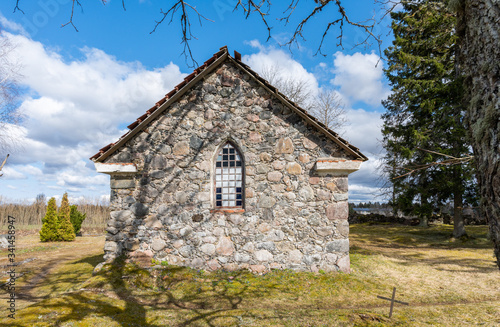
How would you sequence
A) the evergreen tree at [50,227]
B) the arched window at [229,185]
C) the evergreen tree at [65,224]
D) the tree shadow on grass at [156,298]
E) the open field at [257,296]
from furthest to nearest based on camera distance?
the evergreen tree at [65,224], the evergreen tree at [50,227], the arched window at [229,185], the open field at [257,296], the tree shadow on grass at [156,298]

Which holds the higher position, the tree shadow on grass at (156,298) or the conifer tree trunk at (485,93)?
the conifer tree trunk at (485,93)

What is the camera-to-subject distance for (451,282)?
27.4 ft

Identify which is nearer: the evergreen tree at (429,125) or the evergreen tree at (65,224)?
the evergreen tree at (429,125)

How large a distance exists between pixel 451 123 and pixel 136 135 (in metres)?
14.7

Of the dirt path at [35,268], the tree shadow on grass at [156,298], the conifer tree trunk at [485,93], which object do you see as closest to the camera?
the conifer tree trunk at [485,93]

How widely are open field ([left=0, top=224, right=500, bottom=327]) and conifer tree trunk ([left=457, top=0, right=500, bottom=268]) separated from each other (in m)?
4.37

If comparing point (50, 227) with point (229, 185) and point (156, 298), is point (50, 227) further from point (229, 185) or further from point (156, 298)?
point (229, 185)

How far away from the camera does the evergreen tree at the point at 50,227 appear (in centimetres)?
1711

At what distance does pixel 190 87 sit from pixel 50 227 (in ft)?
49.7

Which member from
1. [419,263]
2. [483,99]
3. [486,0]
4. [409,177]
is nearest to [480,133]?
[483,99]

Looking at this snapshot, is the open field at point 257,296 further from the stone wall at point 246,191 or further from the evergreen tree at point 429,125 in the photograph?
the evergreen tree at point 429,125

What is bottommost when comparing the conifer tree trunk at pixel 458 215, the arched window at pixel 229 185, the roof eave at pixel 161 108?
the conifer tree trunk at pixel 458 215

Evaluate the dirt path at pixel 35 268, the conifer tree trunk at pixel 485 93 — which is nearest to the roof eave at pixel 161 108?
the dirt path at pixel 35 268

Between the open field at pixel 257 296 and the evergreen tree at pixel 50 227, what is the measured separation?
7695 mm
